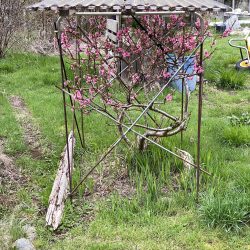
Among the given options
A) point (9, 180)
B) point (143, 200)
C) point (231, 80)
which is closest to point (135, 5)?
point (143, 200)

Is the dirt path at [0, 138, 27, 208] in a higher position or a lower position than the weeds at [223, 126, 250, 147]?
lower

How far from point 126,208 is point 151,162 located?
75 cm

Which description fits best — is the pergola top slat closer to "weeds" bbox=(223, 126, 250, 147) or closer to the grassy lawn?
the grassy lawn

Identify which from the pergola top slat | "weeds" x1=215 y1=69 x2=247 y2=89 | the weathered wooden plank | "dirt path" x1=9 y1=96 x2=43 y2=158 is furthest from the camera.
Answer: "weeds" x1=215 y1=69 x2=247 y2=89

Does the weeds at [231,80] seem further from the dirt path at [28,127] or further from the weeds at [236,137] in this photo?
the dirt path at [28,127]

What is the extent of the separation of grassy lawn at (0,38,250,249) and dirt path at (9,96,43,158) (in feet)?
0.26

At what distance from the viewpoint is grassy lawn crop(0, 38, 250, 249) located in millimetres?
3414

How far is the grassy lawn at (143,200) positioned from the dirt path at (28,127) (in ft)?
0.26

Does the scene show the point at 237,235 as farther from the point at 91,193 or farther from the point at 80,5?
the point at 80,5

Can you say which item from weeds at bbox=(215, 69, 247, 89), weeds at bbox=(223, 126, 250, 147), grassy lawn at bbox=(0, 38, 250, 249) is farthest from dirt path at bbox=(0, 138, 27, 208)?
weeds at bbox=(215, 69, 247, 89)

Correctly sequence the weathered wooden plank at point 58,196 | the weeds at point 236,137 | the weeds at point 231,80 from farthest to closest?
the weeds at point 231,80 < the weeds at point 236,137 < the weathered wooden plank at point 58,196

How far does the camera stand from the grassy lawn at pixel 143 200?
11.2 ft

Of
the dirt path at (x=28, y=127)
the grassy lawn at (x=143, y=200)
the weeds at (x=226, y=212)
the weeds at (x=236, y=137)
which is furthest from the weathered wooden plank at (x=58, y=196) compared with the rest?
the weeds at (x=236, y=137)

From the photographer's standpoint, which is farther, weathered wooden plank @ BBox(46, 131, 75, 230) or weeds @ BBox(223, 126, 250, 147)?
weeds @ BBox(223, 126, 250, 147)
